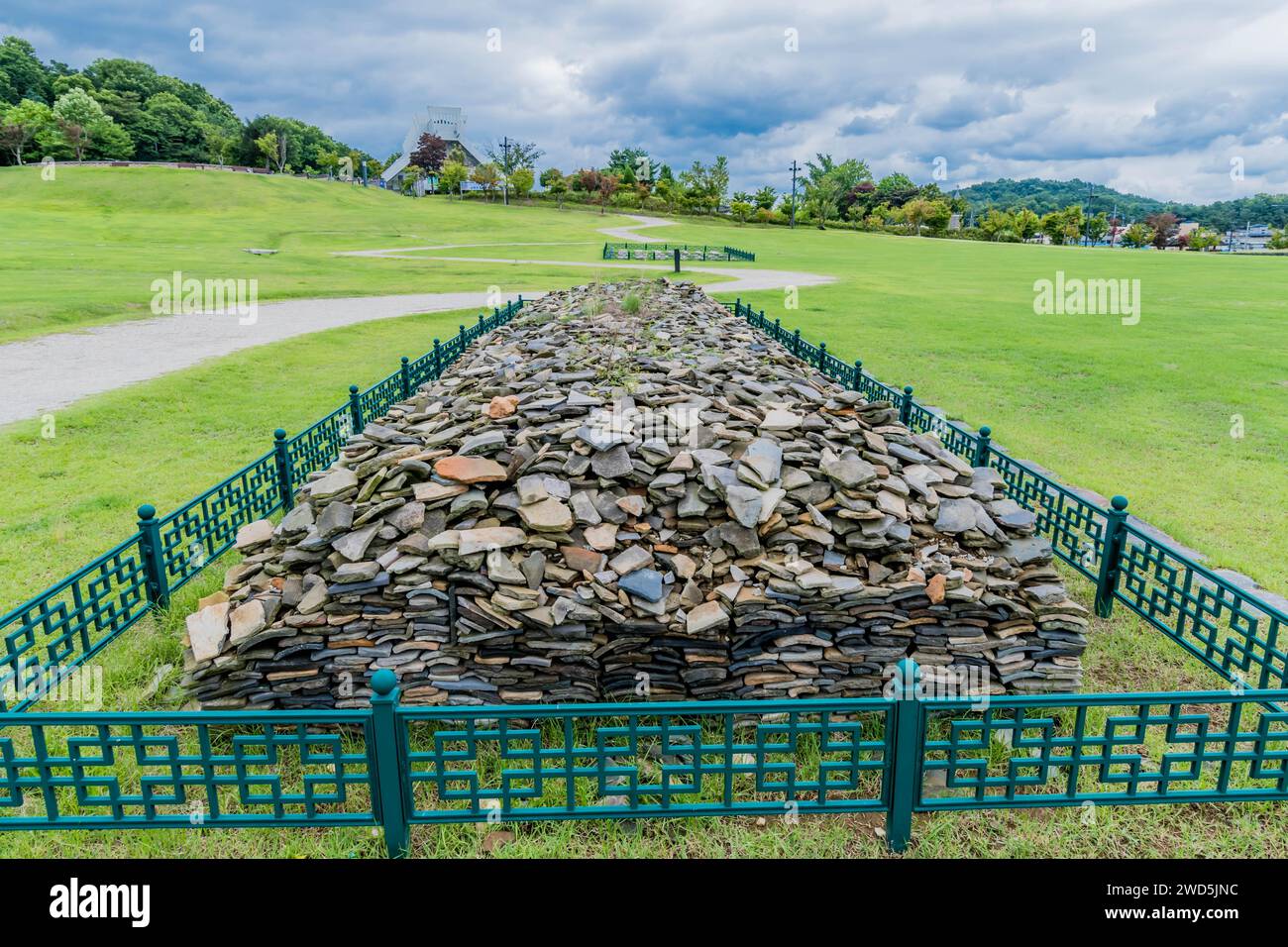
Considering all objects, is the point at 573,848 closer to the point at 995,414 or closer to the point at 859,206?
the point at 995,414

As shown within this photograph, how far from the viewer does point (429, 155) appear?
88938mm

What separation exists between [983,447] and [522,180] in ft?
258

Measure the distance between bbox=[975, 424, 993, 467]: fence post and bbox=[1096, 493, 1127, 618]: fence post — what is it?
1.49 meters

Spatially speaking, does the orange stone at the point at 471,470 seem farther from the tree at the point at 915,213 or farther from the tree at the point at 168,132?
the tree at the point at 168,132

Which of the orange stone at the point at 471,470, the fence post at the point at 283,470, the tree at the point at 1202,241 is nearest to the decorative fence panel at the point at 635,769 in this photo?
the orange stone at the point at 471,470

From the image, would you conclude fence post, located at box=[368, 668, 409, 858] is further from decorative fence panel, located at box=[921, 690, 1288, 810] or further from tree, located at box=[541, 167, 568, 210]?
tree, located at box=[541, 167, 568, 210]

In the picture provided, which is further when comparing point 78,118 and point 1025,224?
point 1025,224

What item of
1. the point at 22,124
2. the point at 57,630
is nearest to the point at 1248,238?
the point at 57,630

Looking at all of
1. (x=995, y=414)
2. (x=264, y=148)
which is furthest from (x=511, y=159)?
(x=995, y=414)

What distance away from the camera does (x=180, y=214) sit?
177 ft

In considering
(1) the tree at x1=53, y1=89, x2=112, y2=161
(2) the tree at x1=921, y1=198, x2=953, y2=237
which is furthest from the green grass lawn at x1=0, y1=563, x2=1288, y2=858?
(2) the tree at x1=921, y1=198, x2=953, y2=237

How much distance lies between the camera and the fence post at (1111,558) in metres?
5.58

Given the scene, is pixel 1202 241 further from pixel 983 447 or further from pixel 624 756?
pixel 624 756

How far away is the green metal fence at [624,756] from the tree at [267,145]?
90377 millimetres
